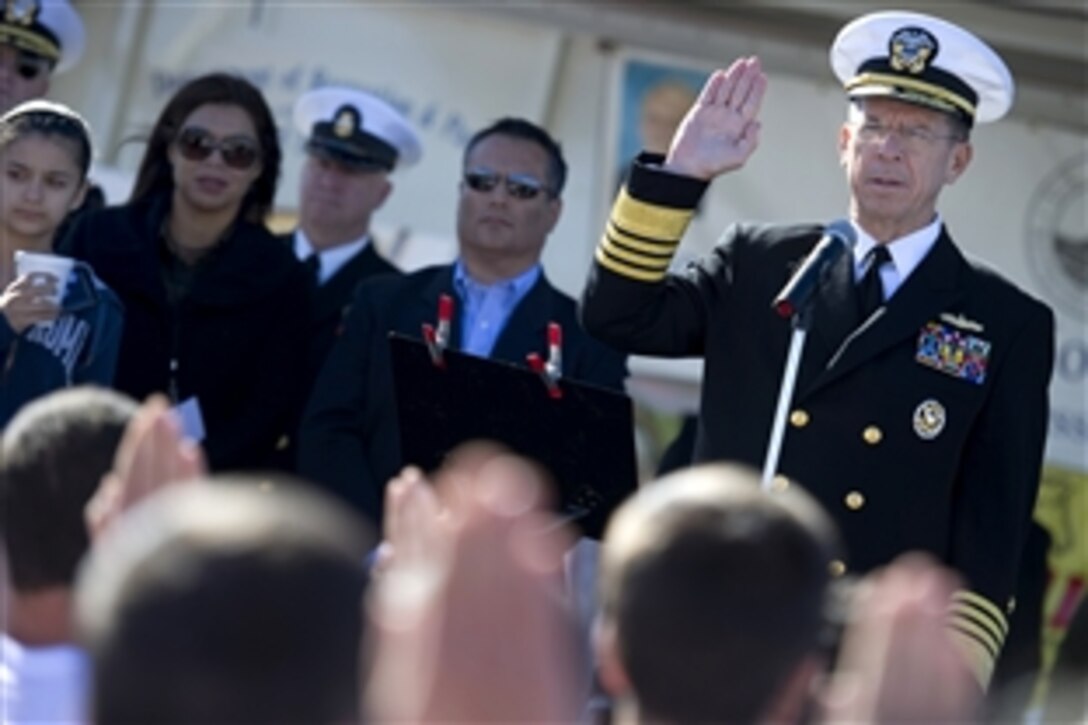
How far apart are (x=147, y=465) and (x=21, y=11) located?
4.45 meters

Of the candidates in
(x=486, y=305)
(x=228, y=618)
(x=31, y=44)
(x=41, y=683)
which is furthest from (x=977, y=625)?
(x=31, y=44)

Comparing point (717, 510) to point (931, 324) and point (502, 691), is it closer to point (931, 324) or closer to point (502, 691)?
point (502, 691)

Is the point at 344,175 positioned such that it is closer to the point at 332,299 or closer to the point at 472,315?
the point at 332,299

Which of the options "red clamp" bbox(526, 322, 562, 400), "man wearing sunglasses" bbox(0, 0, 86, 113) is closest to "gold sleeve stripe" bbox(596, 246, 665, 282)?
"red clamp" bbox(526, 322, 562, 400)

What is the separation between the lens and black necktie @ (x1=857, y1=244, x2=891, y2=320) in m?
4.95

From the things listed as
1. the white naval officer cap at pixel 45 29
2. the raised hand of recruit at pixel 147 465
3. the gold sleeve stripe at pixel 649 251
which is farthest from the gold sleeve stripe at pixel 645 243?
the white naval officer cap at pixel 45 29

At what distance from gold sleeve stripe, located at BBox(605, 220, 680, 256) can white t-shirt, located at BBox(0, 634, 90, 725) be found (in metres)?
2.13

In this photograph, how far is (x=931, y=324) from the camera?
4.93 m

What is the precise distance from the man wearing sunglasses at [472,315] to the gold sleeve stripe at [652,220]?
4.13ft

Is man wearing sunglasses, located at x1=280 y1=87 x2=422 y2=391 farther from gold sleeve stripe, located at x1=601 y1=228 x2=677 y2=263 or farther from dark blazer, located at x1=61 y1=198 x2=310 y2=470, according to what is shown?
gold sleeve stripe, located at x1=601 y1=228 x2=677 y2=263

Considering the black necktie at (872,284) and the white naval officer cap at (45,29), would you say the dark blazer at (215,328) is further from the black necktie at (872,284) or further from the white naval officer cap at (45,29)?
the black necktie at (872,284)

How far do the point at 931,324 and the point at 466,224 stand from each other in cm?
181

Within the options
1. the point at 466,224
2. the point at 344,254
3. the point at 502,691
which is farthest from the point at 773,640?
the point at 344,254

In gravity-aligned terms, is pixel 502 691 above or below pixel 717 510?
below
